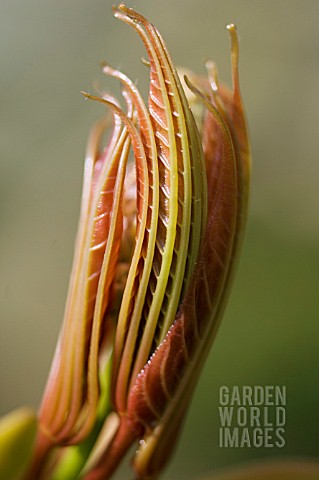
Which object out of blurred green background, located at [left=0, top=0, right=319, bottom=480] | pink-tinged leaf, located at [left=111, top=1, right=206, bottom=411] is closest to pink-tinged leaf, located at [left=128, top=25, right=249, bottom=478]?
pink-tinged leaf, located at [left=111, top=1, right=206, bottom=411]

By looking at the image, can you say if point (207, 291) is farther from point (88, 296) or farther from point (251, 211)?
point (251, 211)

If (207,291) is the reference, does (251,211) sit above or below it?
above

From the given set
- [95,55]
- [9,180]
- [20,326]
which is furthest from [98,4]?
[20,326]

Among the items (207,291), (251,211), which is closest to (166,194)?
(207,291)

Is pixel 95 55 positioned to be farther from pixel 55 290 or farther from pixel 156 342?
pixel 156 342

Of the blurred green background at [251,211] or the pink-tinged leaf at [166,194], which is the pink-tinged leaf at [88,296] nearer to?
the pink-tinged leaf at [166,194]

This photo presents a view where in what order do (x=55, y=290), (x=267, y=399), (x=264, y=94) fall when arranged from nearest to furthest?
(x=267, y=399)
(x=55, y=290)
(x=264, y=94)

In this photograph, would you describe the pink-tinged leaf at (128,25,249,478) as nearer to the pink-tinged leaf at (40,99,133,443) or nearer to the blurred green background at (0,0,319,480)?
the pink-tinged leaf at (40,99,133,443)

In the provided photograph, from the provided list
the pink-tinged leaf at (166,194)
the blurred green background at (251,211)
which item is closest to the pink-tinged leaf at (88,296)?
the pink-tinged leaf at (166,194)
